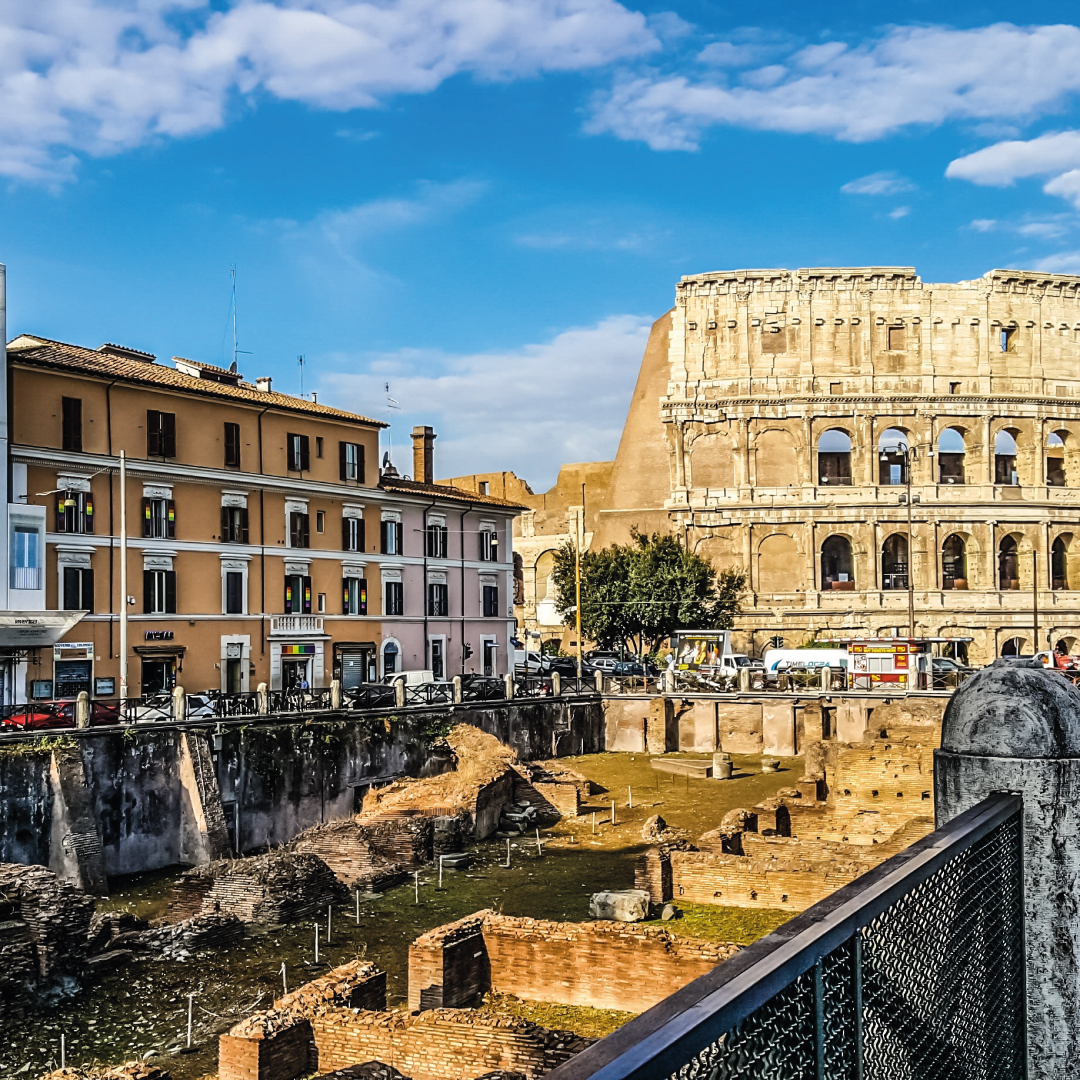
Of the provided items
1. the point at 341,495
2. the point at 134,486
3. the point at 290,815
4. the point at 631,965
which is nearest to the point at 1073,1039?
the point at 631,965

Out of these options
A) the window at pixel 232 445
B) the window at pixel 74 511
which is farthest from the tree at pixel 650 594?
the window at pixel 74 511

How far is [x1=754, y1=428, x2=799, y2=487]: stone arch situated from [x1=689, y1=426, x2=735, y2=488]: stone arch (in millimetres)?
1569

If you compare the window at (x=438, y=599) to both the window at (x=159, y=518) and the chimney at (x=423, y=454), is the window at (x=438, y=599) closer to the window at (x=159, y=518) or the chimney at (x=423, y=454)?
the chimney at (x=423, y=454)

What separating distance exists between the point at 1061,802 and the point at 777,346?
59770 mm

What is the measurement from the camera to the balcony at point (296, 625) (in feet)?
132

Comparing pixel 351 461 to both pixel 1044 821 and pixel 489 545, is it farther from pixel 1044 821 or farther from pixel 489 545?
pixel 1044 821

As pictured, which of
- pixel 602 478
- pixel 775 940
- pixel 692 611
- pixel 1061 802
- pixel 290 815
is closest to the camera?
pixel 775 940

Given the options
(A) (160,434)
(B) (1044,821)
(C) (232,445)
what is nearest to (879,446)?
(C) (232,445)

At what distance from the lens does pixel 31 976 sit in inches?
671

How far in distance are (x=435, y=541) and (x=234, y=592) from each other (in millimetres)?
10850

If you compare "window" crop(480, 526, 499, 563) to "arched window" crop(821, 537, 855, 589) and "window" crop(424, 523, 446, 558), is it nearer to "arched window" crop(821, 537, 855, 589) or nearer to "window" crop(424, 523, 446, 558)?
"window" crop(424, 523, 446, 558)

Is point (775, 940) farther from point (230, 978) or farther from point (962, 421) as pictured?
point (962, 421)

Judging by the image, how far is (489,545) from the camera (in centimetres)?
5059

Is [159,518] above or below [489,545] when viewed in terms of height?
above
